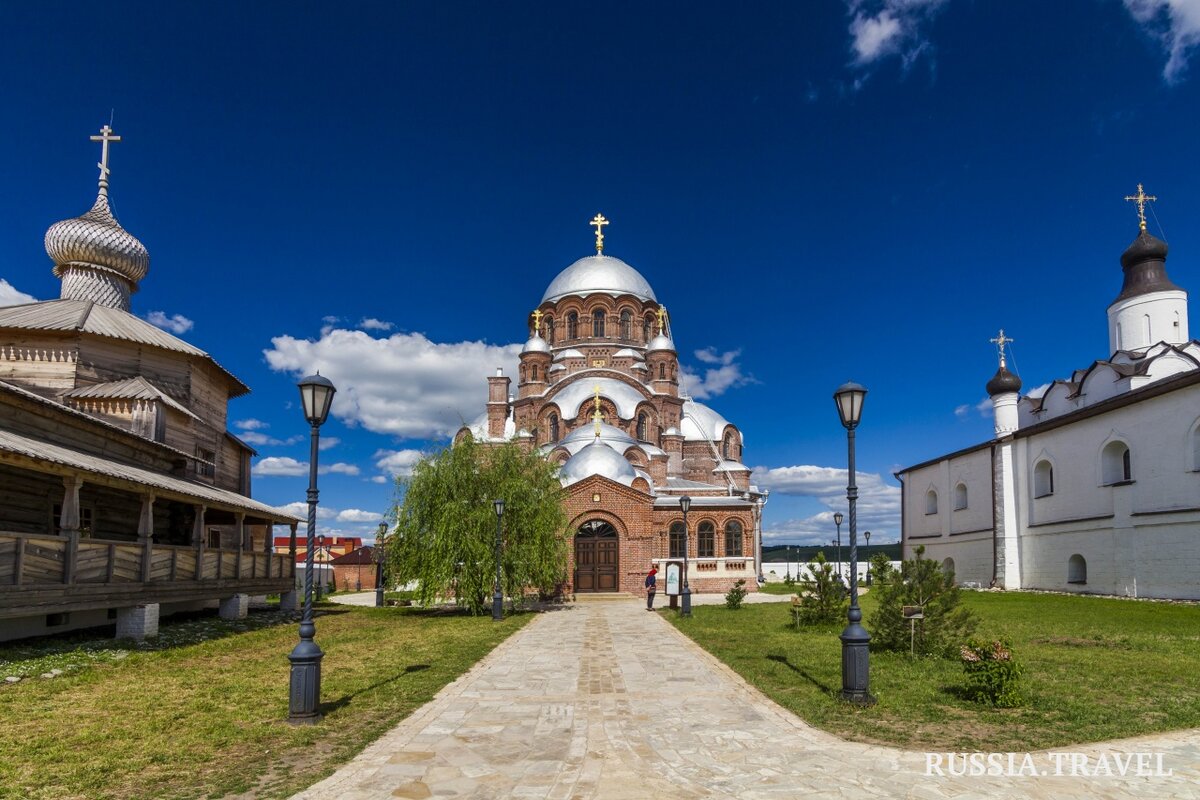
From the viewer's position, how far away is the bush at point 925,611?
12023 millimetres

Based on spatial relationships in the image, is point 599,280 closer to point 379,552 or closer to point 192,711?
point 379,552

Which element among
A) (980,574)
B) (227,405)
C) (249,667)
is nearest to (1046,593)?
(980,574)

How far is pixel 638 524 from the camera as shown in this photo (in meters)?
30.9

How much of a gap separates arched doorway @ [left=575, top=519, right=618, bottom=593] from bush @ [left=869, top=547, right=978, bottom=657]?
→ 19.3m

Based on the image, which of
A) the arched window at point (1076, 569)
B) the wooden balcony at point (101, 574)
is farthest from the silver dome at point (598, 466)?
the arched window at point (1076, 569)

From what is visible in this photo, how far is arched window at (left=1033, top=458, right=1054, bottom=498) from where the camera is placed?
30.3 meters

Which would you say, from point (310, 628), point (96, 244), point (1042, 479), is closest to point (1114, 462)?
point (1042, 479)

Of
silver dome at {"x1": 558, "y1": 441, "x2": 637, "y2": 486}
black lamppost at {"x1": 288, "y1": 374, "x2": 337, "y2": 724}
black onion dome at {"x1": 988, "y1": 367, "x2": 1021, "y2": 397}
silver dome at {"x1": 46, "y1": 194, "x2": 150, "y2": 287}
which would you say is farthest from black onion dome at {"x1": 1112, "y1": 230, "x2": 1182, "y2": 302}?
silver dome at {"x1": 46, "y1": 194, "x2": 150, "y2": 287}

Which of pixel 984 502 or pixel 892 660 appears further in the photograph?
pixel 984 502

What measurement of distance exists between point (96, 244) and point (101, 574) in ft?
43.5

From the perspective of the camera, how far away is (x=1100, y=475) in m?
26.5

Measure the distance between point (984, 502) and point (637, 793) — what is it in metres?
32.1

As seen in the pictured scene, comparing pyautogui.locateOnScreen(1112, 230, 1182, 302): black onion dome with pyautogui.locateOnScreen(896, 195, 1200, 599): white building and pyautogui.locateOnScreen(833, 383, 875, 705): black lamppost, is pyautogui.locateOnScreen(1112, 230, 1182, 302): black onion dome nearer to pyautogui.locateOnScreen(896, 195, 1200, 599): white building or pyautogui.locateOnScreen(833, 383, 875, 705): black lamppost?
pyautogui.locateOnScreen(896, 195, 1200, 599): white building

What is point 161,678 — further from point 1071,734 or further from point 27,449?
point 1071,734
